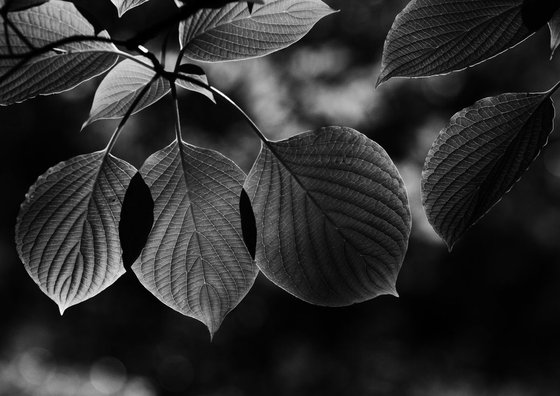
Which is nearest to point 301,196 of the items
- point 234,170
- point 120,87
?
point 234,170

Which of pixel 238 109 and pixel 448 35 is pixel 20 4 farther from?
pixel 448 35

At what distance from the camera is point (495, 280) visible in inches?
229

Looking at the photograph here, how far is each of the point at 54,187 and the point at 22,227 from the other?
0.12 feet

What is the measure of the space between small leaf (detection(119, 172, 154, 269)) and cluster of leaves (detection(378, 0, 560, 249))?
7.4 inches

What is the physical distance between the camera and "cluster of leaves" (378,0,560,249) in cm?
43

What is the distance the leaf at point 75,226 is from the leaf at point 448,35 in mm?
210

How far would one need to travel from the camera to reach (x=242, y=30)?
462mm

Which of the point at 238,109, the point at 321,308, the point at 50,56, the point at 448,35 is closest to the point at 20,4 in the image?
the point at 50,56

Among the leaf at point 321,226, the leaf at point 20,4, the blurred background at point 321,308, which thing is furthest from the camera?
the blurred background at point 321,308

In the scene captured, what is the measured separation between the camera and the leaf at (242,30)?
1.51 ft

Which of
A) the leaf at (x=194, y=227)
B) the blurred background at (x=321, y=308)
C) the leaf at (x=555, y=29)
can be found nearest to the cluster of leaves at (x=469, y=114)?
the leaf at (x=555, y=29)

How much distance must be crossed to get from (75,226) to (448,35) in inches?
12.0

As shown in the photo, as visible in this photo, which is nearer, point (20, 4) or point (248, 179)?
point (20, 4)

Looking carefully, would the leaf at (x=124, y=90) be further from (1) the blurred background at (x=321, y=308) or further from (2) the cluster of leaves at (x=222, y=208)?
(1) the blurred background at (x=321, y=308)
